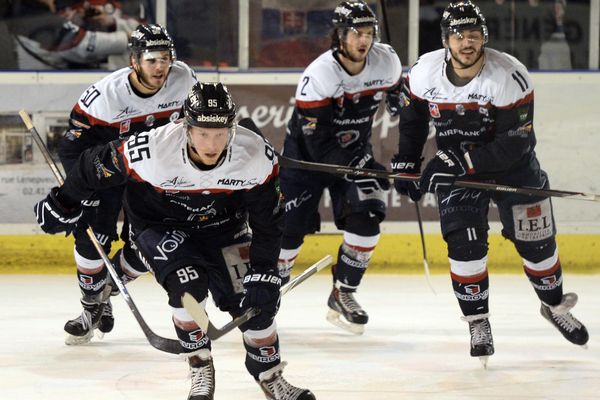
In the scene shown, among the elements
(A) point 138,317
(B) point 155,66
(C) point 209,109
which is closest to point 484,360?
(A) point 138,317

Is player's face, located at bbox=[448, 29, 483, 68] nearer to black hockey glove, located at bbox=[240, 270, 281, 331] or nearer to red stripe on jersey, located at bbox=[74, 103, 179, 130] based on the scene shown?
red stripe on jersey, located at bbox=[74, 103, 179, 130]

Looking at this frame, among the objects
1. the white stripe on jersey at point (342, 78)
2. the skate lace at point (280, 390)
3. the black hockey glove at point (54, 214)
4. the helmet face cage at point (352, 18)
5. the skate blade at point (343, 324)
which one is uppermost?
the helmet face cage at point (352, 18)

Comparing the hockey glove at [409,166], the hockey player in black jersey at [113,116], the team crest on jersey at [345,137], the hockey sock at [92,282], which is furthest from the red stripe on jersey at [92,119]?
the hockey glove at [409,166]

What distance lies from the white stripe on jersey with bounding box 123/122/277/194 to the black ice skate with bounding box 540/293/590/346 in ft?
4.71

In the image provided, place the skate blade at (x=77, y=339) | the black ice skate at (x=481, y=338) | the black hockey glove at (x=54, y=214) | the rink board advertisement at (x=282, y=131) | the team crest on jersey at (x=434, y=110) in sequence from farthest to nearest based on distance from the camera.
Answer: the rink board advertisement at (x=282, y=131) → the skate blade at (x=77, y=339) → the team crest on jersey at (x=434, y=110) → the black ice skate at (x=481, y=338) → the black hockey glove at (x=54, y=214)

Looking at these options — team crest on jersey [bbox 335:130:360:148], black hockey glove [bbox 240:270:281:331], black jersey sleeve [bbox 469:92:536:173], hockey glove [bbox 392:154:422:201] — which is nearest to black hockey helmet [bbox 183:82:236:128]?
black hockey glove [bbox 240:270:281:331]

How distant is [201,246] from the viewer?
3.71 m

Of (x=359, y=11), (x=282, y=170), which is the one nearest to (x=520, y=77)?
(x=359, y=11)

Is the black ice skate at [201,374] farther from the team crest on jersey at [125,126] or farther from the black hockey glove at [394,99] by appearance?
the black hockey glove at [394,99]

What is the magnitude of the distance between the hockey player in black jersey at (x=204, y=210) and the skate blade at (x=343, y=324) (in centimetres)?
119

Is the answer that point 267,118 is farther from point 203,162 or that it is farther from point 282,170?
point 203,162

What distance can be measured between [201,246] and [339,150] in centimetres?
123

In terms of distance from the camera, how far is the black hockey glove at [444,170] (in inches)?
167

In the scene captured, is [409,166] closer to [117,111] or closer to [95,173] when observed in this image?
[117,111]
